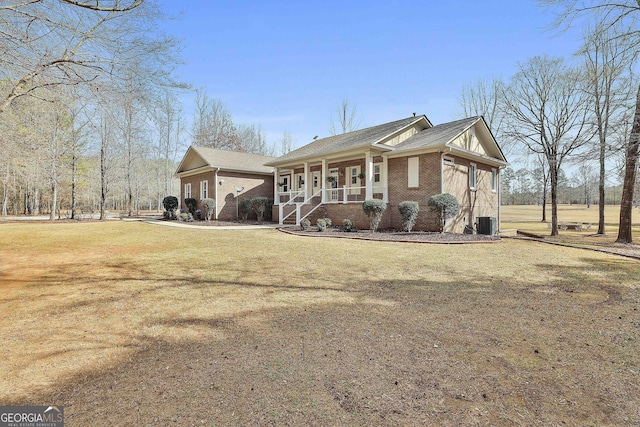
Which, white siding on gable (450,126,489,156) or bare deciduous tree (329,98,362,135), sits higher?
bare deciduous tree (329,98,362,135)

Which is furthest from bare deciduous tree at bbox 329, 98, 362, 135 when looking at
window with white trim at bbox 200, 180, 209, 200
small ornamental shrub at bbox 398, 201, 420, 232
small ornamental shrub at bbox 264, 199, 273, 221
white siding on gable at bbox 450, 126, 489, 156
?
small ornamental shrub at bbox 398, 201, 420, 232

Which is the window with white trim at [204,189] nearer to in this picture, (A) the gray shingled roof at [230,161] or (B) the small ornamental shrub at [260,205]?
(A) the gray shingled roof at [230,161]

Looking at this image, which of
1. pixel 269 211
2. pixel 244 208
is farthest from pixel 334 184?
pixel 244 208

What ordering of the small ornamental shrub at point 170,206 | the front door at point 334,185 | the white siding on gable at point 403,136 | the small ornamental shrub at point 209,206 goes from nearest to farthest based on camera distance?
the white siding on gable at point 403,136
the front door at point 334,185
the small ornamental shrub at point 209,206
the small ornamental shrub at point 170,206

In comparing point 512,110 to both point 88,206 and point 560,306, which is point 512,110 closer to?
point 560,306

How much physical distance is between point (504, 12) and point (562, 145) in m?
11.8

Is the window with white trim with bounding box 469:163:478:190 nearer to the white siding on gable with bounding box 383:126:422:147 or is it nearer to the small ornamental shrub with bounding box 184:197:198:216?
the white siding on gable with bounding box 383:126:422:147

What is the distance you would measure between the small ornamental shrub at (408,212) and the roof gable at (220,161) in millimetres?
11231

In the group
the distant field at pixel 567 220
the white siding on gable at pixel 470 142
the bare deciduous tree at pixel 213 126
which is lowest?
the distant field at pixel 567 220

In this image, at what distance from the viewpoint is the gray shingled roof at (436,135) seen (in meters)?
14.1

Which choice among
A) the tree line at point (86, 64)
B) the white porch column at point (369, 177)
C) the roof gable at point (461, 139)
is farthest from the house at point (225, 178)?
the tree line at point (86, 64)

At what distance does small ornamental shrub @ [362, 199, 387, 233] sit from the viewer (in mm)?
13812

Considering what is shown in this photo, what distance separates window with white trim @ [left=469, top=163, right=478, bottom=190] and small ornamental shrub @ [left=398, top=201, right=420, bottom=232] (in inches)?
202

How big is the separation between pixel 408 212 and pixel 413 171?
2.70 metres
